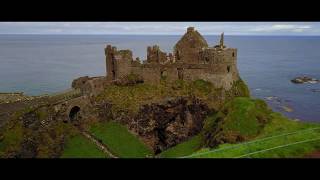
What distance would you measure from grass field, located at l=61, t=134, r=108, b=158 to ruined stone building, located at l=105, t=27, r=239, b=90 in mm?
8769

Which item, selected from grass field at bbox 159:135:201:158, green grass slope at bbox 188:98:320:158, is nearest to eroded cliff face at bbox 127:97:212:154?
grass field at bbox 159:135:201:158

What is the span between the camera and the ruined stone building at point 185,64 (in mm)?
39938

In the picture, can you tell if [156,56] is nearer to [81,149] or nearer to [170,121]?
[170,121]

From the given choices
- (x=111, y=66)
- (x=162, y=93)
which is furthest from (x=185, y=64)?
(x=111, y=66)

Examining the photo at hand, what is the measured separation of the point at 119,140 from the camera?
37.4 m

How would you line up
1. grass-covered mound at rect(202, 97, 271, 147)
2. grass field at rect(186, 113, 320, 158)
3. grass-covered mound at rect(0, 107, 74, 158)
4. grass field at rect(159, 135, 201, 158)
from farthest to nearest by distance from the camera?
grass field at rect(159, 135, 201, 158) < grass-covered mound at rect(0, 107, 74, 158) < grass-covered mound at rect(202, 97, 271, 147) < grass field at rect(186, 113, 320, 158)

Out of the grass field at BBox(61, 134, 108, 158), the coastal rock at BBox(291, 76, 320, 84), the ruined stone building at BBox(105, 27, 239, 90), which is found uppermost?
the ruined stone building at BBox(105, 27, 239, 90)

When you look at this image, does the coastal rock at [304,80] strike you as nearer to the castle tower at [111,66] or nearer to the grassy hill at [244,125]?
the castle tower at [111,66]

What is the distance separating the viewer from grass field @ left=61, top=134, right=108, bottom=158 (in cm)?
3419

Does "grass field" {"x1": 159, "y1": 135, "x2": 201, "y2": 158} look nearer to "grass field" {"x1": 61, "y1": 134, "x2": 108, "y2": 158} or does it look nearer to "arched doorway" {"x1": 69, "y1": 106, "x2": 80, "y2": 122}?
"grass field" {"x1": 61, "y1": 134, "x2": 108, "y2": 158}

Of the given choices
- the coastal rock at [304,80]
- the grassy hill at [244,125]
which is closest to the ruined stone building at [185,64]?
the grassy hill at [244,125]

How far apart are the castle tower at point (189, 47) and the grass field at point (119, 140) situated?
9.32m

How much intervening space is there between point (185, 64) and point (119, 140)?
30.9 ft
